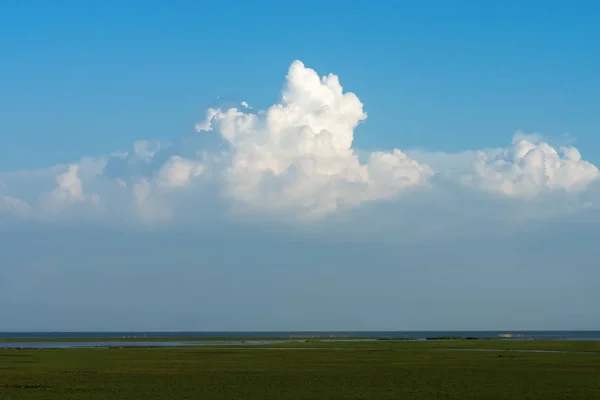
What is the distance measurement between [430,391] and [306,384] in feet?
26.5

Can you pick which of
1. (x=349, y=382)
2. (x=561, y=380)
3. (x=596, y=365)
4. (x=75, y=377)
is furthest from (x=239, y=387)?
(x=596, y=365)

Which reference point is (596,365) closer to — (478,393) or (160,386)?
(478,393)

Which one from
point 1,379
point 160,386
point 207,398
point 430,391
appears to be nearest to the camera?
point 207,398

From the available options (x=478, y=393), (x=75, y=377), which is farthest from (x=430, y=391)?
(x=75, y=377)

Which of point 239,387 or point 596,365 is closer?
point 239,387

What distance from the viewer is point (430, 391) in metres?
41.7

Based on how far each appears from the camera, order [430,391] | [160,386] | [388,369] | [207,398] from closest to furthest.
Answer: [207,398]
[430,391]
[160,386]
[388,369]

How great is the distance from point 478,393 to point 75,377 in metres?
28.1

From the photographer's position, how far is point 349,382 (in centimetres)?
4709

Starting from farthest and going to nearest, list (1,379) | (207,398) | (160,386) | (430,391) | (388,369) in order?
(388,369)
(1,379)
(160,386)
(430,391)
(207,398)

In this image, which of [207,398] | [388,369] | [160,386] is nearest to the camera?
→ [207,398]

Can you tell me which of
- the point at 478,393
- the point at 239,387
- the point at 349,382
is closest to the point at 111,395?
the point at 239,387

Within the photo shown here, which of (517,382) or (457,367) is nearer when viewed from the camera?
(517,382)

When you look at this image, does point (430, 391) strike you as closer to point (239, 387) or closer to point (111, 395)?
point (239, 387)
